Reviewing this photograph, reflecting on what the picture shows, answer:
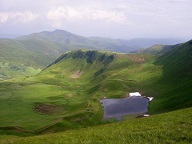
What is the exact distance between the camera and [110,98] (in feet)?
564

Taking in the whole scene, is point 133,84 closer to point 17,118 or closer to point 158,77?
point 158,77

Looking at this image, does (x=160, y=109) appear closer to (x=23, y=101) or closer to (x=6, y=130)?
(x=6, y=130)

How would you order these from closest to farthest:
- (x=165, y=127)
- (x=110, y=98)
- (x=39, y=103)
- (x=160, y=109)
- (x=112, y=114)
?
1. (x=165, y=127)
2. (x=160, y=109)
3. (x=112, y=114)
4. (x=110, y=98)
5. (x=39, y=103)

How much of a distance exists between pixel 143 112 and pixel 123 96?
133 feet

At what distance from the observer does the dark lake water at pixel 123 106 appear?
13351 cm

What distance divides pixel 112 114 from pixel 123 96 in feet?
128

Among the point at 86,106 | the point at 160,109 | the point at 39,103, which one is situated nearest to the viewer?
the point at 160,109

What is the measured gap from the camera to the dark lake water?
133512 mm

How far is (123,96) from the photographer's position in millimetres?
172000

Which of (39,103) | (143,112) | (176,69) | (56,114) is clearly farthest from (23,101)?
(176,69)

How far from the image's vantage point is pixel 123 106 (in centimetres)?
14812

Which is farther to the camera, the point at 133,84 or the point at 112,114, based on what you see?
the point at 133,84

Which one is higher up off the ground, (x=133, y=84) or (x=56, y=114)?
(x=133, y=84)

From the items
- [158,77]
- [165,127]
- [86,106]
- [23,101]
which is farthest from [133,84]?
[165,127]
